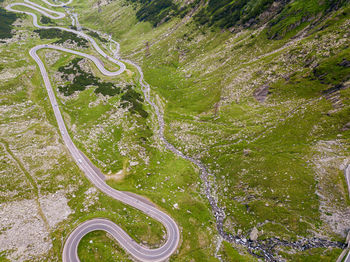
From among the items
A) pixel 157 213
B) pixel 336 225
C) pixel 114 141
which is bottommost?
pixel 336 225

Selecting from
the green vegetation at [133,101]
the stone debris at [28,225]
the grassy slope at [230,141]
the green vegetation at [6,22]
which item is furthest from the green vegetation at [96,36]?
the stone debris at [28,225]

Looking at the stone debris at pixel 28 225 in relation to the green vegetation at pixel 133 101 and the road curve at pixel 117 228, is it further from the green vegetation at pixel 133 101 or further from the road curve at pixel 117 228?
the green vegetation at pixel 133 101

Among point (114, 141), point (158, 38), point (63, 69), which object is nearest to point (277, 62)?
point (114, 141)

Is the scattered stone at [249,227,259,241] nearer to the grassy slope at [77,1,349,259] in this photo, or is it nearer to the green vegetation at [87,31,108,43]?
the grassy slope at [77,1,349,259]

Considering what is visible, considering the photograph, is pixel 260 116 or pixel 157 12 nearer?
pixel 260 116

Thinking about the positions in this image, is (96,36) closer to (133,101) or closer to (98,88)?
(98,88)

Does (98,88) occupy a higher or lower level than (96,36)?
lower

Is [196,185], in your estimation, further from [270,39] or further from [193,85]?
[270,39]

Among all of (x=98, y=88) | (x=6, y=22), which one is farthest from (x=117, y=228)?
(x=6, y=22)
